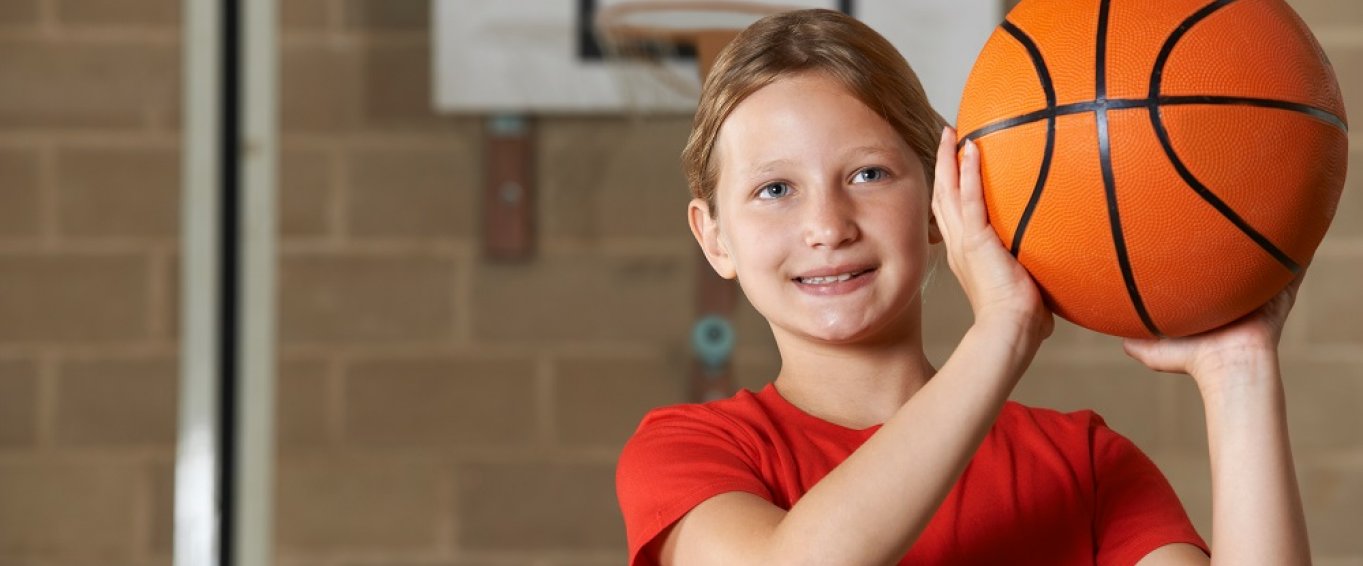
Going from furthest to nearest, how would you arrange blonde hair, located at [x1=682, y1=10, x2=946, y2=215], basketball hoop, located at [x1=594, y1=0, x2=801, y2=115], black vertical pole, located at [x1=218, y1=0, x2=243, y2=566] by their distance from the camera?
1. basketball hoop, located at [x1=594, y1=0, x2=801, y2=115]
2. black vertical pole, located at [x1=218, y1=0, x2=243, y2=566]
3. blonde hair, located at [x1=682, y1=10, x2=946, y2=215]

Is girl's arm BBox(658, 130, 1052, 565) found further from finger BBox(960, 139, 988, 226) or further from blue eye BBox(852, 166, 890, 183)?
blue eye BBox(852, 166, 890, 183)

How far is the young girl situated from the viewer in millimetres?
920

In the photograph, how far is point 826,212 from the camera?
1.06 m

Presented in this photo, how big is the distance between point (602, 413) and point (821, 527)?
1.84 m

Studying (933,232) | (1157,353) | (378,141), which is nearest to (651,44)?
(378,141)

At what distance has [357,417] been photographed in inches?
107

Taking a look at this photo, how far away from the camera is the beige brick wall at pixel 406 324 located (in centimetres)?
→ 271

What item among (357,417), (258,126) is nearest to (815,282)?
(258,126)

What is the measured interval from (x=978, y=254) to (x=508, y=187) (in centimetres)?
183

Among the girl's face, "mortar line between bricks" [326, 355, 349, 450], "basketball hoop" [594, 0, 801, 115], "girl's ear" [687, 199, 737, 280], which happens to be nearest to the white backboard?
"basketball hoop" [594, 0, 801, 115]

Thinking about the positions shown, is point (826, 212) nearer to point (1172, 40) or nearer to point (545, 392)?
point (1172, 40)

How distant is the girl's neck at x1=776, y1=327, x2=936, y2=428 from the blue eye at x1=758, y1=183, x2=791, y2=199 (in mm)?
134

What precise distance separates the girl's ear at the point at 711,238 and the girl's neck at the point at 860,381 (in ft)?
0.37

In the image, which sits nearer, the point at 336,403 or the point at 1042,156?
the point at 1042,156
